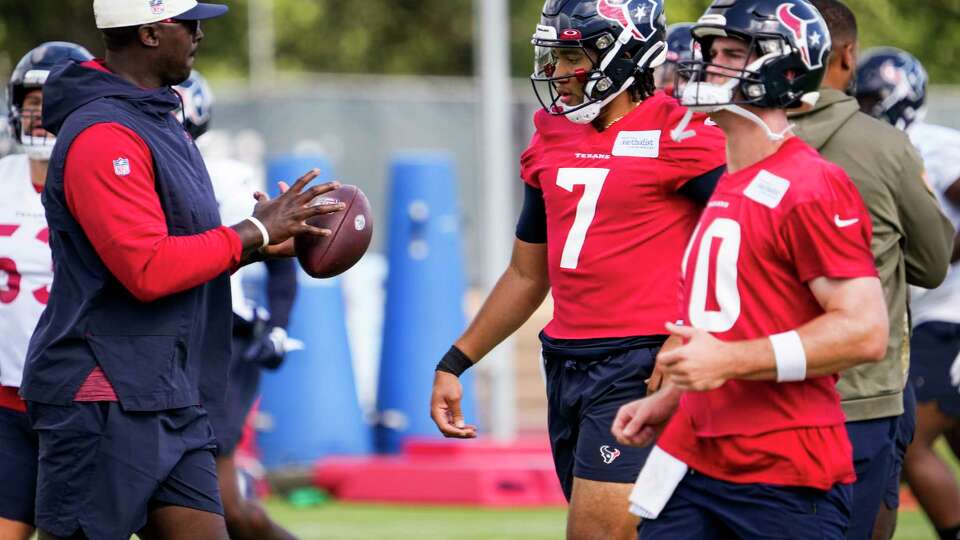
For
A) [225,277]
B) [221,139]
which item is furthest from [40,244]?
Result: [221,139]

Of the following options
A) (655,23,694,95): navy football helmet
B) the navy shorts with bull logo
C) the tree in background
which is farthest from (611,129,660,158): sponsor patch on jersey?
the tree in background

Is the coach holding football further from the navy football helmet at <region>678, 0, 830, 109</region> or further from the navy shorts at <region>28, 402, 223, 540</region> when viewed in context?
the navy football helmet at <region>678, 0, 830, 109</region>

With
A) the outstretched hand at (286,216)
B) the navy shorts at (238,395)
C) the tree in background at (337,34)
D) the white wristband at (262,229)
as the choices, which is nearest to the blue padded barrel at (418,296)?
the navy shorts at (238,395)

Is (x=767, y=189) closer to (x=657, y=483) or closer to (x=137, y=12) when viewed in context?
(x=657, y=483)

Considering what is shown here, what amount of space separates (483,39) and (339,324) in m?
2.23

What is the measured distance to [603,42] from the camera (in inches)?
205

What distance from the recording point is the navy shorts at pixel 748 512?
4090mm

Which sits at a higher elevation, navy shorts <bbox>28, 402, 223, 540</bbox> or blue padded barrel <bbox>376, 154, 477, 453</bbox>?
navy shorts <bbox>28, 402, 223, 540</bbox>

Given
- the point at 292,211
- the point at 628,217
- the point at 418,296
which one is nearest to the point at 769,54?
the point at 628,217

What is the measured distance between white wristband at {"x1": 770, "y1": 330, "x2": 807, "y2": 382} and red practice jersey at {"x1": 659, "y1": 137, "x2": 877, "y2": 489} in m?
0.14

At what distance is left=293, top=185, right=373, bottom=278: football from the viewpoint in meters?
5.28

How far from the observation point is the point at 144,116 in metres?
4.86

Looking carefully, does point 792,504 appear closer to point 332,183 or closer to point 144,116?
point 332,183

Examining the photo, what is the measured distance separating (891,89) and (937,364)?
3.91 feet
